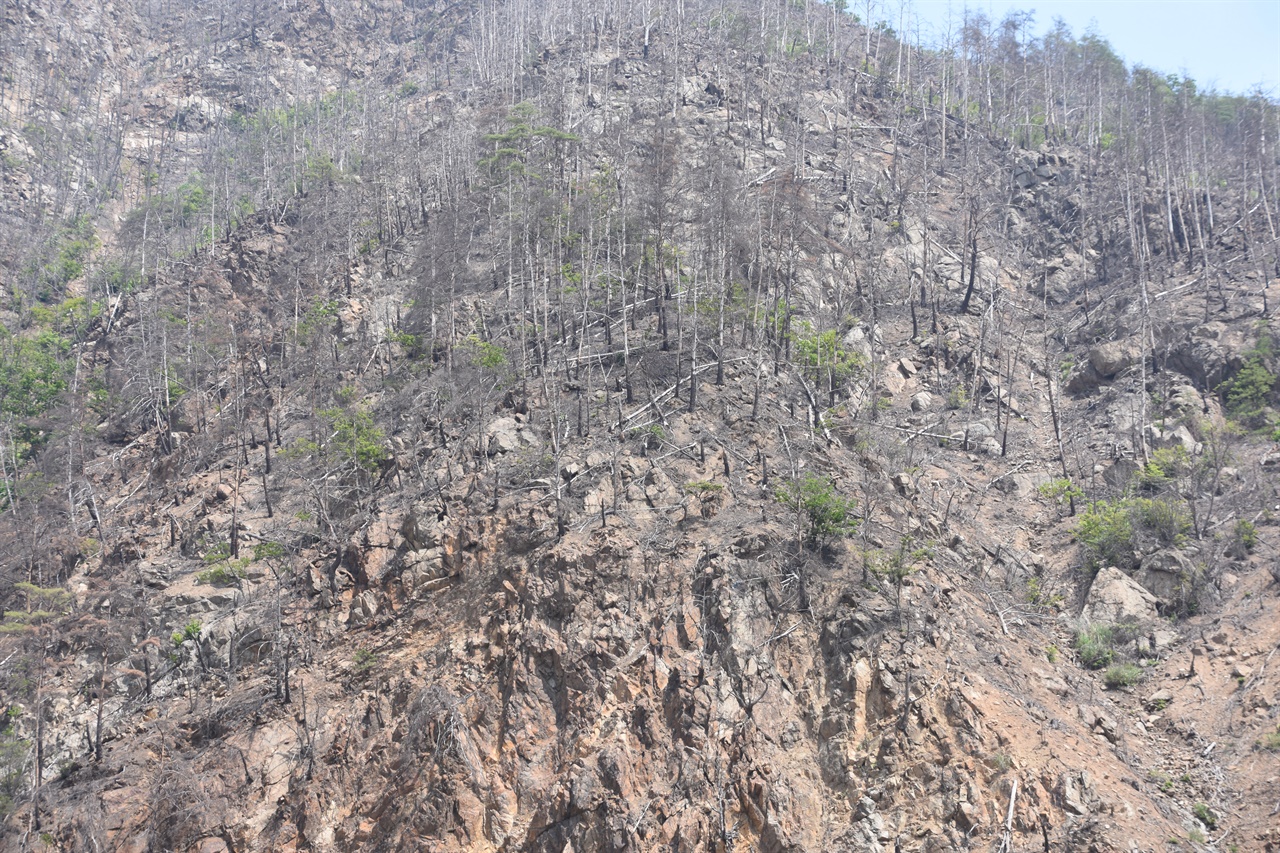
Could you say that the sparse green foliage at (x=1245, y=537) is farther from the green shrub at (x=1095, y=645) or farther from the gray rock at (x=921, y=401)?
the gray rock at (x=921, y=401)

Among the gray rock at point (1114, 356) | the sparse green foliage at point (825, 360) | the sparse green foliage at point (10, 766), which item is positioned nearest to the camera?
the sparse green foliage at point (10, 766)

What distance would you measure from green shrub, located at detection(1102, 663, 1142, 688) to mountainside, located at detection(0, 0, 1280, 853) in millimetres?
240

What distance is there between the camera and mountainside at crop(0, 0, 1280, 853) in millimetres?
22844

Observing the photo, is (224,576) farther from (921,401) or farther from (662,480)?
(921,401)

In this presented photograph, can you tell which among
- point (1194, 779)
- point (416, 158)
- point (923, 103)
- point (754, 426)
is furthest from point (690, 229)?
point (1194, 779)

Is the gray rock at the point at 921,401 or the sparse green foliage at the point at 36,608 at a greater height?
the gray rock at the point at 921,401

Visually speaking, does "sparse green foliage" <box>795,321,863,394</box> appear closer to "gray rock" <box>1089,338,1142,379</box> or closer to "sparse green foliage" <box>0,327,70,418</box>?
"gray rock" <box>1089,338,1142,379</box>

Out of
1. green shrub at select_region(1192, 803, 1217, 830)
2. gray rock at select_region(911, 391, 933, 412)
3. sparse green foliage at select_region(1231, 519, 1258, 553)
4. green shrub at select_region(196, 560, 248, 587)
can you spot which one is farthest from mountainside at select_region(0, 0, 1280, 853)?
gray rock at select_region(911, 391, 933, 412)

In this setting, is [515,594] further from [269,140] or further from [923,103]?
[269,140]

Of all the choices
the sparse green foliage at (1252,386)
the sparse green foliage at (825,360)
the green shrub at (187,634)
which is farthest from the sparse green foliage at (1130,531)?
the green shrub at (187,634)

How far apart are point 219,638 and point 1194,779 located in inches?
1120

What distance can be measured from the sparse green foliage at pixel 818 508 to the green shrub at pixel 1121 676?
849 cm

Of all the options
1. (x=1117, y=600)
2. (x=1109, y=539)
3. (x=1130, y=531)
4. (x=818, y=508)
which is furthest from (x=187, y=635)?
(x=1130, y=531)

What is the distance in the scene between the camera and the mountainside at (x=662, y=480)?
74.9 feet
